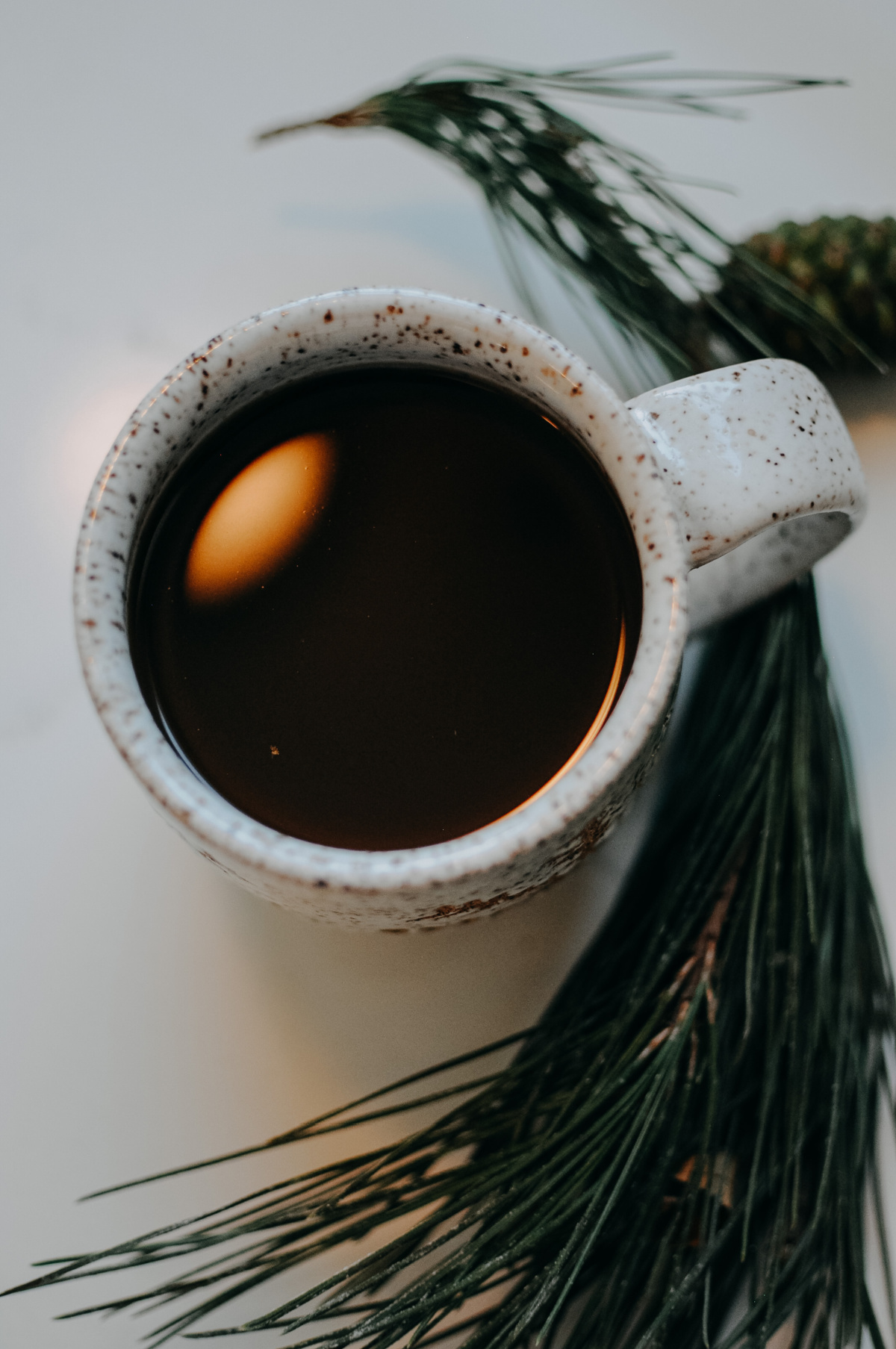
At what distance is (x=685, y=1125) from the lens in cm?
58

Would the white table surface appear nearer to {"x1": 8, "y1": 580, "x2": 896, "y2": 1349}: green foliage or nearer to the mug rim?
{"x1": 8, "y1": 580, "x2": 896, "y2": 1349}: green foliage

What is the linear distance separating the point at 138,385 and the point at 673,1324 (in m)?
0.66

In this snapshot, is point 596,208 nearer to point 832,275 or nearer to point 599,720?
point 832,275

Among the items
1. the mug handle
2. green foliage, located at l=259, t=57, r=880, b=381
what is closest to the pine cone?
green foliage, located at l=259, t=57, r=880, b=381

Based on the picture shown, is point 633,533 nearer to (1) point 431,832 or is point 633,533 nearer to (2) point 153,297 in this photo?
(1) point 431,832

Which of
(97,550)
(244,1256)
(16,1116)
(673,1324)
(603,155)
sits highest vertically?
(603,155)

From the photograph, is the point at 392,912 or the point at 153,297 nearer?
the point at 392,912

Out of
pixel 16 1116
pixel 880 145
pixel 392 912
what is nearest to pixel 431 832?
pixel 392 912

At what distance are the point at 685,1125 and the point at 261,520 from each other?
1.34ft

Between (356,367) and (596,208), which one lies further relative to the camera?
(596,208)

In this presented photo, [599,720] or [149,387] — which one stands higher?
[149,387]

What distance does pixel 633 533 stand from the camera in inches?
18.9

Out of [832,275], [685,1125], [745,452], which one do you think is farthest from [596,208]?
[685,1125]

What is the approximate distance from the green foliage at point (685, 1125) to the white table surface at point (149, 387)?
5 cm
